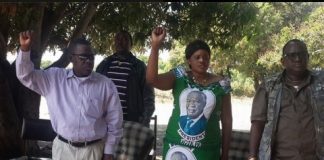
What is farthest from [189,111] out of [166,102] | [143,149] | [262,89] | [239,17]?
[166,102]

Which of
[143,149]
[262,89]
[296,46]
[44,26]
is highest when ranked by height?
[44,26]

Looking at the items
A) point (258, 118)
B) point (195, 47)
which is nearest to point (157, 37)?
point (195, 47)

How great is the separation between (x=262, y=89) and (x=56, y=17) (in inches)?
179

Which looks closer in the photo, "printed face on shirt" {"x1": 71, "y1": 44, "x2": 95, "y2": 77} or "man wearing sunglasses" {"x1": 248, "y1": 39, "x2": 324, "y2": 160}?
"man wearing sunglasses" {"x1": 248, "y1": 39, "x2": 324, "y2": 160}

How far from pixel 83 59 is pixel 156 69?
499 millimetres

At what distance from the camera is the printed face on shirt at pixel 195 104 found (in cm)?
299

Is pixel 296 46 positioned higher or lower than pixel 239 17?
lower

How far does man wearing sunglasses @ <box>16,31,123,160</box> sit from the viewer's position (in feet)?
9.93

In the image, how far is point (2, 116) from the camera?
543 cm

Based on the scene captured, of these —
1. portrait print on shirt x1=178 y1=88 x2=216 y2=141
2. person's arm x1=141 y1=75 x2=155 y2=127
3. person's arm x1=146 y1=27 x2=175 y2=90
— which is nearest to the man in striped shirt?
person's arm x1=141 y1=75 x2=155 y2=127

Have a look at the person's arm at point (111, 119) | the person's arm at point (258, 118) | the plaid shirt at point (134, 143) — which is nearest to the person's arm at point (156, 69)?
the person's arm at point (111, 119)

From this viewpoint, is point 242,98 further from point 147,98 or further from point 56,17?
point 147,98

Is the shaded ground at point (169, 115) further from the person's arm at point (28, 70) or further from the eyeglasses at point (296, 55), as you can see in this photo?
the eyeglasses at point (296, 55)

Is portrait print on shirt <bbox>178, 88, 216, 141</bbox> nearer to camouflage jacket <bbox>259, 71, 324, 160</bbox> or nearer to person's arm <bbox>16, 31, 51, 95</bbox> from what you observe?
camouflage jacket <bbox>259, 71, 324, 160</bbox>
